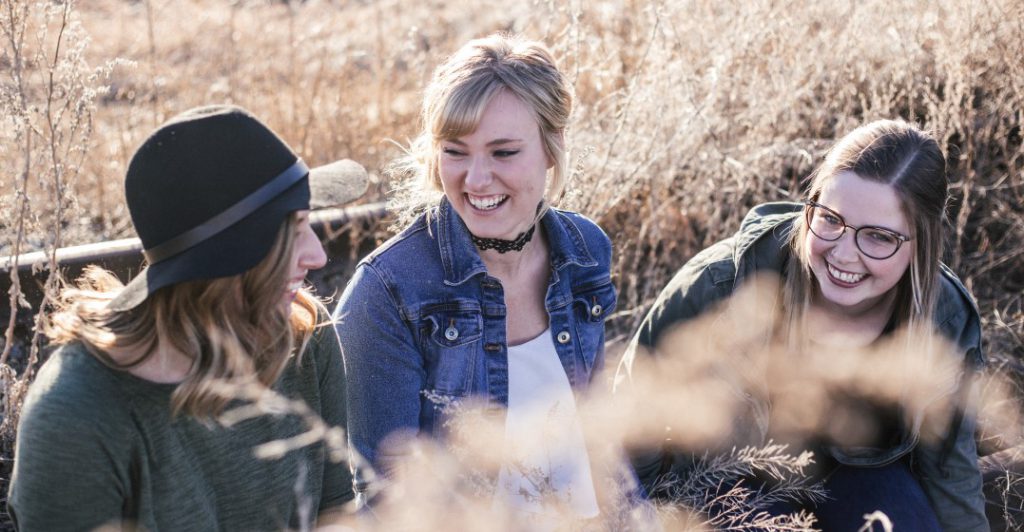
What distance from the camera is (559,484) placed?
249 cm

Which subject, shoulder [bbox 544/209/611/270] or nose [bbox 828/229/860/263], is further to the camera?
shoulder [bbox 544/209/611/270]

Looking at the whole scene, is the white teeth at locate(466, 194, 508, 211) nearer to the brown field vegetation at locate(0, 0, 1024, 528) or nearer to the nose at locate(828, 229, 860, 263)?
the nose at locate(828, 229, 860, 263)

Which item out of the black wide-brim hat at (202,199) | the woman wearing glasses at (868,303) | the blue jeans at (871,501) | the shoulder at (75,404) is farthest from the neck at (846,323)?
the shoulder at (75,404)

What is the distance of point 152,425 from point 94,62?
198 inches

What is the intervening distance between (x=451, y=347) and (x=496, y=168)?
0.50m

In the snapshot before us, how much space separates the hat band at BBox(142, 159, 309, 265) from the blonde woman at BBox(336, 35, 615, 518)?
25.6 inches

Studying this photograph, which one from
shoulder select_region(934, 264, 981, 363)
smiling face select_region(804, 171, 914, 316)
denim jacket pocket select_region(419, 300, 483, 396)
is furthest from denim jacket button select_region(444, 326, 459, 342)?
shoulder select_region(934, 264, 981, 363)

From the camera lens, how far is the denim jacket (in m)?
2.36

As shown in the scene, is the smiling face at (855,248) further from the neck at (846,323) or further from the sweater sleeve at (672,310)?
the sweater sleeve at (672,310)

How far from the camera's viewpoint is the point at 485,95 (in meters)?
2.37

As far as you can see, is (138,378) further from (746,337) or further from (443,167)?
(746,337)

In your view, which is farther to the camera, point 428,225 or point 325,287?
point 325,287

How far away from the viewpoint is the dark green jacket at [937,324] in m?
2.68

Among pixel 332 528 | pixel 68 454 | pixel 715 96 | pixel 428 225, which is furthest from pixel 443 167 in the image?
pixel 715 96
